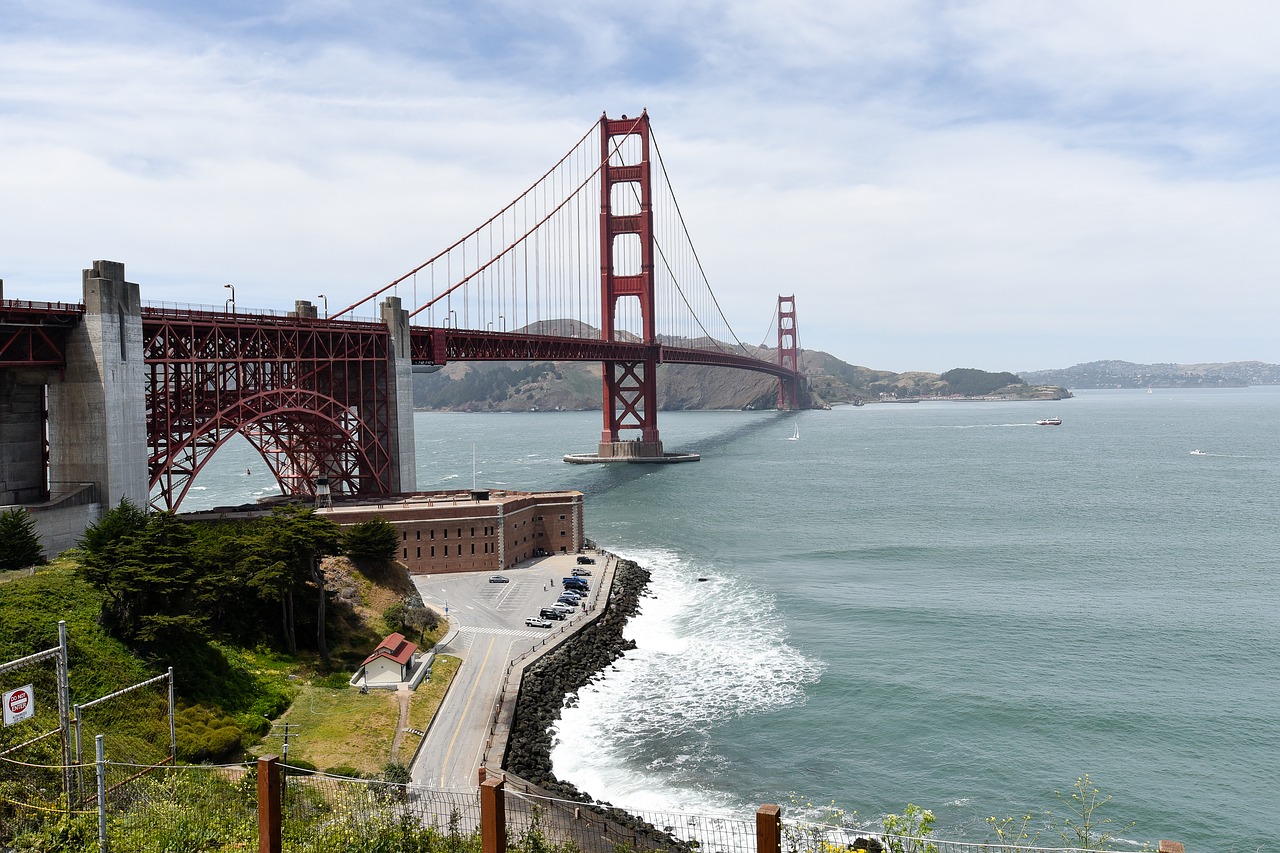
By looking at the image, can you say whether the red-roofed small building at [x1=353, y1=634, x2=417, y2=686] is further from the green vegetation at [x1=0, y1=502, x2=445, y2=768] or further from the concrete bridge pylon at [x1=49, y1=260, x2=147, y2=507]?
the concrete bridge pylon at [x1=49, y1=260, x2=147, y2=507]

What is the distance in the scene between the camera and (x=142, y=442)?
3944 centimetres

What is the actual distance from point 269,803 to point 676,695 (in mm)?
23189

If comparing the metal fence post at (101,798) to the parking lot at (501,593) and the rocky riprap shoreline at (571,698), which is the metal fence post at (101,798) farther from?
the parking lot at (501,593)

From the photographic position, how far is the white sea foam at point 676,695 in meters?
27.0

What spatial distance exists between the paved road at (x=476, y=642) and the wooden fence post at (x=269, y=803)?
1237cm

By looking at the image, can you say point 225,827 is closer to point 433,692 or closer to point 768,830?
point 768,830

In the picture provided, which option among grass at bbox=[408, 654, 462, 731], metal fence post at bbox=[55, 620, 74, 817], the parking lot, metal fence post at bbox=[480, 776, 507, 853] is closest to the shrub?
grass at bbox=[408, 654, 462, 731]

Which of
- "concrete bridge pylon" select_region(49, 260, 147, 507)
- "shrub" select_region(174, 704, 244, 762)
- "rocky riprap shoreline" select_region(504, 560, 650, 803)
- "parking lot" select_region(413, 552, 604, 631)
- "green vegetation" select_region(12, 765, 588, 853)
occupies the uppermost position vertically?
"concrete bridge pylon" select_region(49, 260, 147, 507)

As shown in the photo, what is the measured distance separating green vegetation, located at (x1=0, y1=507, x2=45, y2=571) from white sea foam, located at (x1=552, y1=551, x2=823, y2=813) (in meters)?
18.0

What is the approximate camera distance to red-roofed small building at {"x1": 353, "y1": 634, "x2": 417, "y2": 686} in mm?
31000

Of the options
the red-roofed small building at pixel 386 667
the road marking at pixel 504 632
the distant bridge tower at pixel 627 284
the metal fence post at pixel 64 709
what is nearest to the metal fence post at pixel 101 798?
the metal fence post at pixel 64 709

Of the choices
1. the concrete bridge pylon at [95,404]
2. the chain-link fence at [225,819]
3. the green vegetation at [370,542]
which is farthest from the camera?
the green vegetation at [370,542]

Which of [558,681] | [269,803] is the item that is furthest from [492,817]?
[558,681]

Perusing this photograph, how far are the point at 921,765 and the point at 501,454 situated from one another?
108090mm
